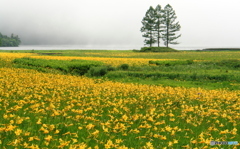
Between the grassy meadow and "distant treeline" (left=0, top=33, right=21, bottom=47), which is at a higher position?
"distant treeline" (left=0, top=33, right=21, bottom=47)

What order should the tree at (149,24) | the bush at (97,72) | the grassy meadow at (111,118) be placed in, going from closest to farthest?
the grassy meadow at (111,118) → the bush at (97,72) → the tree at (149,24)

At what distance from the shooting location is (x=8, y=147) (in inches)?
171

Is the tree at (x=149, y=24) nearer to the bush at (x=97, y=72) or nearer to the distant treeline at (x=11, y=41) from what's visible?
the bush at (x=97, y=72)

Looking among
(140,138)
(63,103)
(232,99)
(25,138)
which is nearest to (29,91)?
(63,103)

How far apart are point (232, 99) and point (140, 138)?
8515 millimetres

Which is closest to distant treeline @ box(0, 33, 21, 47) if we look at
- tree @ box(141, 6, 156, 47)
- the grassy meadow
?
tree @ box(141, 6, 156, 47)

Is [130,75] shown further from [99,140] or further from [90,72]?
[99,140]

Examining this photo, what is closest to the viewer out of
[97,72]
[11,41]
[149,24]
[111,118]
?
[111,118]

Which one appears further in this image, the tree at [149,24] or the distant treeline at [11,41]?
the distant treeline at [11,41]

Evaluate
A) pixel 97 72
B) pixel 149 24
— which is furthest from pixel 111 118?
pixel 149 24

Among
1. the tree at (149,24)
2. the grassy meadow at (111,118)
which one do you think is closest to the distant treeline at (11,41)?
the tree at (149,24)

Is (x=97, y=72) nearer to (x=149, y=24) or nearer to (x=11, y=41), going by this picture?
(x=149, y=24)

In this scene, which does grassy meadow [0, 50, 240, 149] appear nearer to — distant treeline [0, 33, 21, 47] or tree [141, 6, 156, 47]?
tree [141, 6, 156, 47]

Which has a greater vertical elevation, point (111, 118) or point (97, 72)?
point (111, 118)
